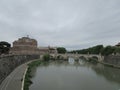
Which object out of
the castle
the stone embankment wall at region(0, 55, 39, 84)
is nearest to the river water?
the stone embankment wall at region(0, 55, 39, 84)

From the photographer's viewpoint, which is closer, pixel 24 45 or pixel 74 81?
pixel 74 81

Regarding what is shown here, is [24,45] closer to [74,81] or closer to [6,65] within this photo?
[6,65]

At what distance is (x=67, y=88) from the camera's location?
18188mm

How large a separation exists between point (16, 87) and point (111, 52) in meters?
42.6

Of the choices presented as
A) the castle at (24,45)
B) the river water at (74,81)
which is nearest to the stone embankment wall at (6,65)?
the river water at (74,81)

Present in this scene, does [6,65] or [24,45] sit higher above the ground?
[24,45]

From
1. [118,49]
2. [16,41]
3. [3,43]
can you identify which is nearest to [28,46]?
[16,41]

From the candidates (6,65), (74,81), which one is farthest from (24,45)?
(74,81)

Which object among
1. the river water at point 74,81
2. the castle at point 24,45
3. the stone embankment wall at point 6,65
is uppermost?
the castle at point 24,45

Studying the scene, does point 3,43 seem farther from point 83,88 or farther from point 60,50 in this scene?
point 60,50

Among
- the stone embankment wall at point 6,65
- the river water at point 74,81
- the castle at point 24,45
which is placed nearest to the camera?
the river water at point 74,81

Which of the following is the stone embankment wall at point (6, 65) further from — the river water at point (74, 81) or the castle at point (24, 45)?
the castle at point (24, 45)

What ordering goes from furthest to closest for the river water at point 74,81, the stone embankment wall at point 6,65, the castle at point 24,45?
the castle at point 24,45 < the stone embankment wall at point 6,65 < the river water at point 74,81

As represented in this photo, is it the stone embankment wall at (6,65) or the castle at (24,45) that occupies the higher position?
the castle at (24,45)
